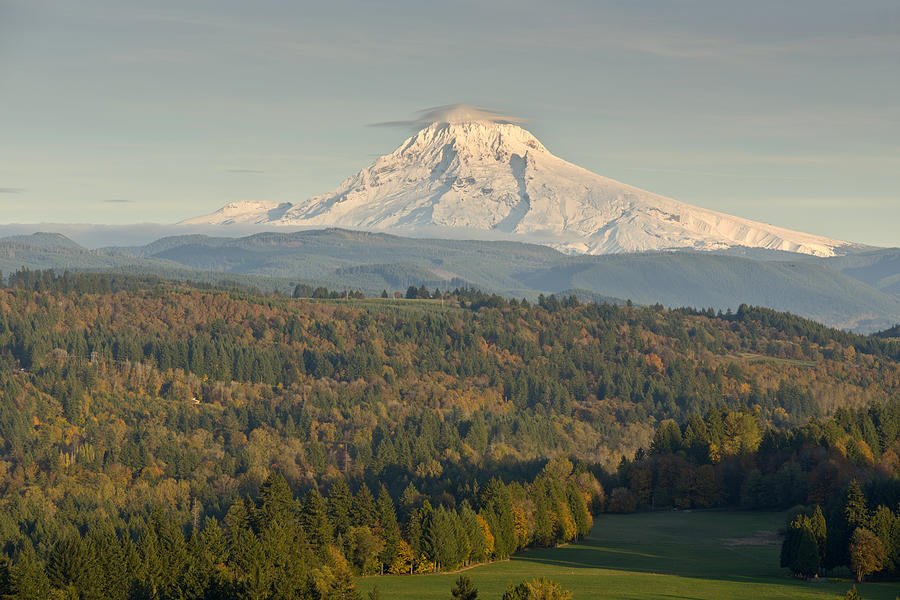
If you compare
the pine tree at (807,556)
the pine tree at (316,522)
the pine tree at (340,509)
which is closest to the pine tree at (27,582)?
the pine tree at (316,522)

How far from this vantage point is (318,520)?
148 m

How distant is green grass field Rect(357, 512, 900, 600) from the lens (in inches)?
A: 4879

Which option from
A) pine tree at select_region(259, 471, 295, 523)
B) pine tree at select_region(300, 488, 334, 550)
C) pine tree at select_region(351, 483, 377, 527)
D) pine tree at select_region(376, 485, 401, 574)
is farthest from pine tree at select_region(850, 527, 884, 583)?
pine tree at select_region(259, 471, 295, 523)

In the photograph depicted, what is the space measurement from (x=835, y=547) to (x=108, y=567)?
77444 mm

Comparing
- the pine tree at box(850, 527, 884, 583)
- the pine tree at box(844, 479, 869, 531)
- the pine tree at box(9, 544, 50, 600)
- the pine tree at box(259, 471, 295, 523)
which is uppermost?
the pine tree at box(844, 479, 869, 531)

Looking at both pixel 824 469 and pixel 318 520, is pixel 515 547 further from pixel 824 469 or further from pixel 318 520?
pixel 824 469

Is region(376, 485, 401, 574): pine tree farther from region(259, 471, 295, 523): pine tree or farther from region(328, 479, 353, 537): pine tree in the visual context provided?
region(259, 471, 295, 523): pine tree

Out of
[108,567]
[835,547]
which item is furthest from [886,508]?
[108,567]

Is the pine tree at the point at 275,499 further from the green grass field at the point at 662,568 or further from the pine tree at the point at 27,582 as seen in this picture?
the pine tree at the point at 27,582

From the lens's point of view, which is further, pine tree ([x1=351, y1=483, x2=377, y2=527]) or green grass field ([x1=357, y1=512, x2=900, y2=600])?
pine tree ([x1=351, y1=483, x2=377, y2=527])

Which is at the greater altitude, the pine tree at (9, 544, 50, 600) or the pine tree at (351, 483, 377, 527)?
the pine tree at (351, 483, 377, 527)

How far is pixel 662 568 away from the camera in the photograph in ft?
470

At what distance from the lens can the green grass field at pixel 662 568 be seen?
407 ft

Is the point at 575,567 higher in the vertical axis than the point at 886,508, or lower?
lower
